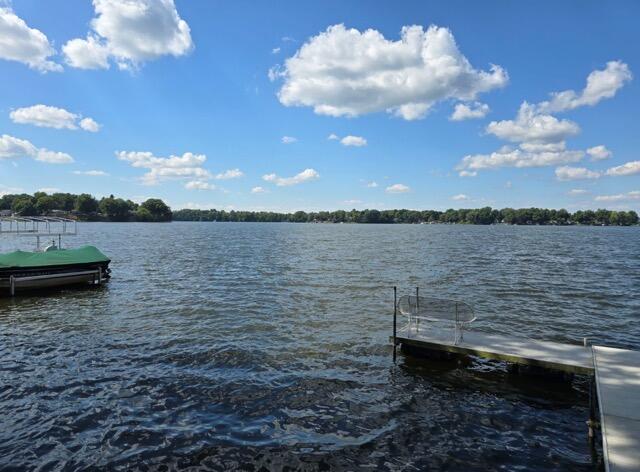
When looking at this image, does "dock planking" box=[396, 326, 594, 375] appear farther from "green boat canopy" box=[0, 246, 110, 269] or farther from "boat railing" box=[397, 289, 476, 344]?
"green boat canopy" box=[0, 246, 110, 269]

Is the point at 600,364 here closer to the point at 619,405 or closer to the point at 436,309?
the point at 619,405

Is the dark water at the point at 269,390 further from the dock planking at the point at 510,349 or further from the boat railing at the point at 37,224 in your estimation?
the boat railing at the point at 37,224

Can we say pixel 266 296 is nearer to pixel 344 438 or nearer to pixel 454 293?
pixel 454 293

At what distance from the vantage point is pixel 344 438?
30.4ft

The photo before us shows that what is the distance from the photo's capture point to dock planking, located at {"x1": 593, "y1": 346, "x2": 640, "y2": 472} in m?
7.11

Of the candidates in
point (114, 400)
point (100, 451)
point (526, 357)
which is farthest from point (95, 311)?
point (526, 357)

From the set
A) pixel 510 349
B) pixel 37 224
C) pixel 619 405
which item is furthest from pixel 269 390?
pixel 37 224

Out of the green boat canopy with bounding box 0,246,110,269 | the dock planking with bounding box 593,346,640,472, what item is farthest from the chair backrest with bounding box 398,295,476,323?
the green boat canopy with bounding box 0,246,110,269

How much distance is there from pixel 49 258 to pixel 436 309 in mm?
26724

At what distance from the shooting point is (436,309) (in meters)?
14.4

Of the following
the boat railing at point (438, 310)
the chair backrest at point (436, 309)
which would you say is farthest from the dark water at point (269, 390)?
the chair backrest at point (436, 309)

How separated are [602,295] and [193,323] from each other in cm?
2610

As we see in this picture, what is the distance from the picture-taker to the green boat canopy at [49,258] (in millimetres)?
26250

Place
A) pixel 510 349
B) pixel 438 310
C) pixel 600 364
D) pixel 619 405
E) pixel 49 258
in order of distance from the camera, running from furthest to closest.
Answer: pixel 49 258, pixel 438 310, pixel 510 349, pixel 600 364, pixel 619 405
